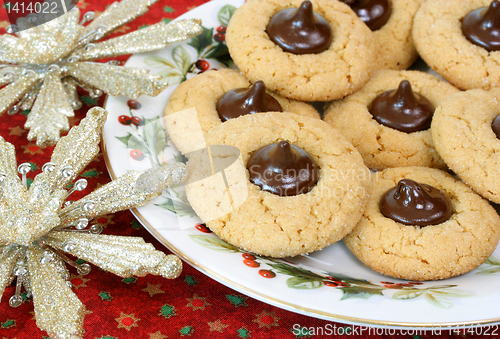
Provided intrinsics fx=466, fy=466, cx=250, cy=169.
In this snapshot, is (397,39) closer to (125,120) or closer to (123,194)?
(125,120)

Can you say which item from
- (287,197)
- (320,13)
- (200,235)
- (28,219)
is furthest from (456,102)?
(28,219)

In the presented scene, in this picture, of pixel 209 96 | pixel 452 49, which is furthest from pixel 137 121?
pixel 452 49

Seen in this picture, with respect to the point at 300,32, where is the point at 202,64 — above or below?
below

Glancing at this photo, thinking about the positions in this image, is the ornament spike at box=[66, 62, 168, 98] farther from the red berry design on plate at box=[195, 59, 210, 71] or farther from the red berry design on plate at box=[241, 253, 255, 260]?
the red berry design on plate at box=[241, 253, 255, 260]

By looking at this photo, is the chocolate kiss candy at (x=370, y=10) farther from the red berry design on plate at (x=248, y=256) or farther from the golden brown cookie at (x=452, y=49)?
the red berry design on plate at (x=248, y=256)

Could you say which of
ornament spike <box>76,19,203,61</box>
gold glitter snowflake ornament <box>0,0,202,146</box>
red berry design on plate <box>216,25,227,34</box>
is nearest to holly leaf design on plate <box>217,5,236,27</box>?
red berry design on plate <box>216,25,227,34</box>

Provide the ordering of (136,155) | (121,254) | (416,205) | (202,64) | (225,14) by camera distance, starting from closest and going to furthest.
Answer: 1. (121,254)
2. (416,205)
3. (136,155)
4. (202,64)
5. (225,14)

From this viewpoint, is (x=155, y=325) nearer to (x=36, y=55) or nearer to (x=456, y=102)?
(x=36, y=55)
